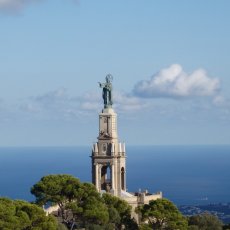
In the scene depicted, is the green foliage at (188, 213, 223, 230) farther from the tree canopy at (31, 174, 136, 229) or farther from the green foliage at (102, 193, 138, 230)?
the tree canopy at (31, 174, 136, 229)

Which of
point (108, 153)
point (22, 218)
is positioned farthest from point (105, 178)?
point (22, 218)

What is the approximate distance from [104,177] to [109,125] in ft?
16.1

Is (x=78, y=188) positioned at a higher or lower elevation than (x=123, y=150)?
lower

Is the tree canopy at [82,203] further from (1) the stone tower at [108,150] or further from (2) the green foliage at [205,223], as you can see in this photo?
(1) the stone tower at [108,150]

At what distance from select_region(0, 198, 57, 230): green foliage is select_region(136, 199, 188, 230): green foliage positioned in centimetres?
950

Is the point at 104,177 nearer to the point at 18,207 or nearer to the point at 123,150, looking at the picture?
the point at 123,150

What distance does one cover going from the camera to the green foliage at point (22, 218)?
2127 inches

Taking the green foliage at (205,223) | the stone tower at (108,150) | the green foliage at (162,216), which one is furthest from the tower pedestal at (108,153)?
the green foliage at (162,216)

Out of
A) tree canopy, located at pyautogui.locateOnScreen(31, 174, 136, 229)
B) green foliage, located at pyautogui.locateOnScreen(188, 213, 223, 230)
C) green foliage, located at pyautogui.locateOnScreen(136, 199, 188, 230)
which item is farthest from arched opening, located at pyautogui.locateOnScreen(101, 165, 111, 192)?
green foliage, located at pyautogui.locateOnScreen(136, 199, 188, 230)

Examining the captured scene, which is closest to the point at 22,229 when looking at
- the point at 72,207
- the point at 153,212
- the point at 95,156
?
the point at 72,207

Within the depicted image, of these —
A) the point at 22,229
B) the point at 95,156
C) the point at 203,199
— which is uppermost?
the point at 203,199

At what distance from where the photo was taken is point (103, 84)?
7450cm

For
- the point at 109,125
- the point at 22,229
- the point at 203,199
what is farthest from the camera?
the point at 203,199

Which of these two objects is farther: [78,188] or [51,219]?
[78,188]
